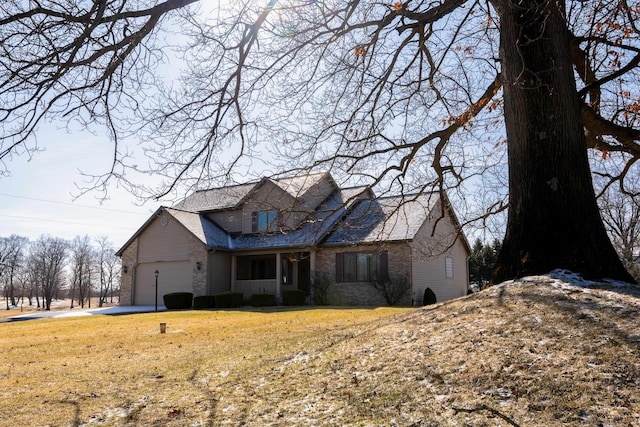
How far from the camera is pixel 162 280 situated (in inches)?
993

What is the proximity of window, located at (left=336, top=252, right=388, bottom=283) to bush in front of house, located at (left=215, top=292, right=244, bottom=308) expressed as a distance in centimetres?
456

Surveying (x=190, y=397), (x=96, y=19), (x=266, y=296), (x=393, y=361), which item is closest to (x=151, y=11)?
(x=96, y=19)

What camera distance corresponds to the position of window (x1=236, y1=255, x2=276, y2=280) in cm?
2620

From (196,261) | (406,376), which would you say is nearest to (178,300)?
(196,261)

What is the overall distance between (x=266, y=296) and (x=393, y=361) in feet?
57.0

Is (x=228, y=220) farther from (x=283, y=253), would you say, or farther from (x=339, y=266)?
(x=339, y=266)

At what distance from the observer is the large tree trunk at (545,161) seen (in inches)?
261

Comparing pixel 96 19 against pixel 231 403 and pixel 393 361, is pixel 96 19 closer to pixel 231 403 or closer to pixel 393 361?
pixel 231 403

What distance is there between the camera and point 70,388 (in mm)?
6625

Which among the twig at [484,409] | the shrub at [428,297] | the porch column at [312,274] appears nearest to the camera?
the twig at [484,409]

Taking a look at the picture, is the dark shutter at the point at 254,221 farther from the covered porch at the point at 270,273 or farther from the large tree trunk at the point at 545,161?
A: the large tree trunk at the point at 545,161

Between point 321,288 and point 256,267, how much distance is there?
5.76 m

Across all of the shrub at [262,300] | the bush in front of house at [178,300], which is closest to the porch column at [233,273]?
the bush in front of house at [178,300]

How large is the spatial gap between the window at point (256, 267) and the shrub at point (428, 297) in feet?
27.4
